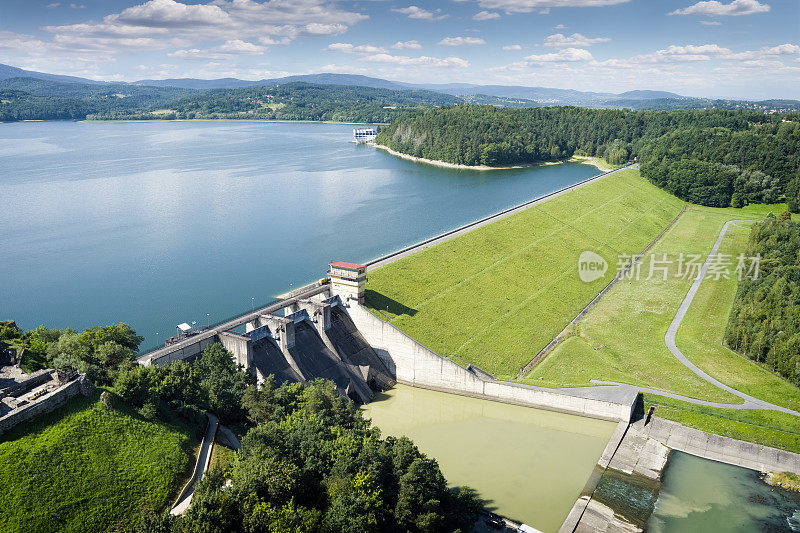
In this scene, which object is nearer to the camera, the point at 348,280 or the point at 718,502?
the point at 718,502

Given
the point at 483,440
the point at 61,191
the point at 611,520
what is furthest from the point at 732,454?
the point at 61,191

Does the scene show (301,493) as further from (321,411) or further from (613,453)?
(613,453)

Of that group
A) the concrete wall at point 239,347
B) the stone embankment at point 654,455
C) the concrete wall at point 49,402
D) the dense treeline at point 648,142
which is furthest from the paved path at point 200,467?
the dense treeline at point 648,142

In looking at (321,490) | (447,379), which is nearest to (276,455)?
(321,490)

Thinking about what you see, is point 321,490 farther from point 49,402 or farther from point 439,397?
point 439,397

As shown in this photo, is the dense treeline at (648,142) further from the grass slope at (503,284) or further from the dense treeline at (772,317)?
the dense treeline at (772,317)
